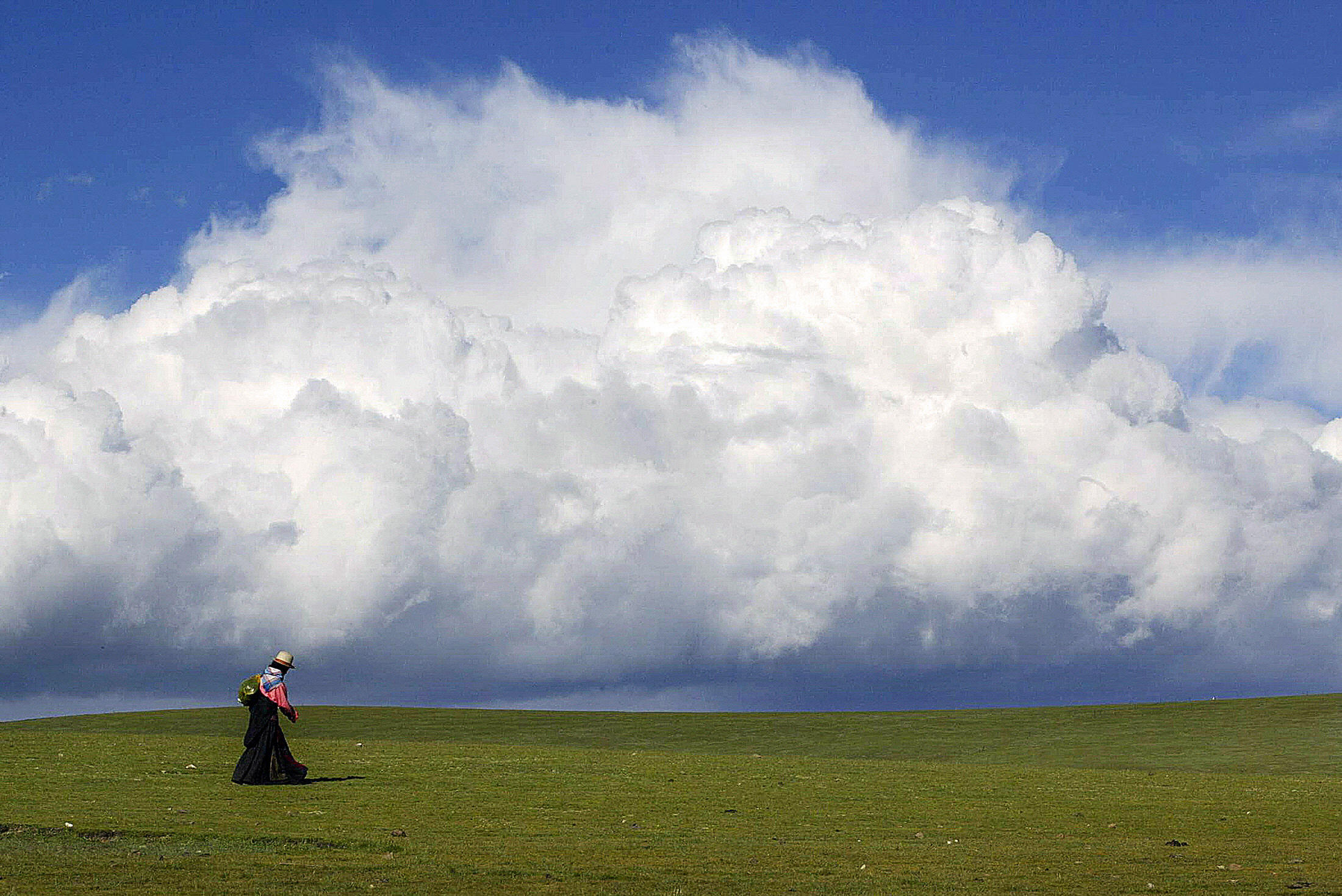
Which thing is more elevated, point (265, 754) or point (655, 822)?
point (265, 754)

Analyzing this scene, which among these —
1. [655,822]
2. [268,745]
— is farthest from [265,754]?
[655,822]

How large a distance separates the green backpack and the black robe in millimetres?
100

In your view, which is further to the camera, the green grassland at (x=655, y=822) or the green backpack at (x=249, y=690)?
the green backpack at (x=249, y=690)

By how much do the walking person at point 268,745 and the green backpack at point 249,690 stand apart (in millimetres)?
54

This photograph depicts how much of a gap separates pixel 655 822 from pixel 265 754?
9972mm

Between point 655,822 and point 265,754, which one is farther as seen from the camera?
point 265,754

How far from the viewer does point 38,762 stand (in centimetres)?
3469

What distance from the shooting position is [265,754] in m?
31.2

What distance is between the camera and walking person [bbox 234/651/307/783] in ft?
102

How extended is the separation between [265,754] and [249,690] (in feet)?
4.96

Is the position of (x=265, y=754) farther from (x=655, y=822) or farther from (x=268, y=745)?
(x=655, y=822)

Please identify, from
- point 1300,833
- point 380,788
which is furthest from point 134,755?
point 1300,833

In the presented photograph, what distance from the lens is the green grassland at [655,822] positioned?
1975cm

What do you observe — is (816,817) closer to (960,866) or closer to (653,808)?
(653,808)
